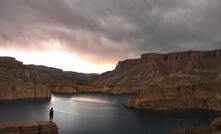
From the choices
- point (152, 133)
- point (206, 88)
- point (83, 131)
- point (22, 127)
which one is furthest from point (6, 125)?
point (206, 88)

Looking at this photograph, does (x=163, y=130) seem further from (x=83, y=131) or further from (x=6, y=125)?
(x=6, y=125)

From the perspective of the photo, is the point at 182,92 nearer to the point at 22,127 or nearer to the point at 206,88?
the point at 206,88

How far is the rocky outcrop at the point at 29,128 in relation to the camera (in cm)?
6238

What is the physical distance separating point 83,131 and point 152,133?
694 inches

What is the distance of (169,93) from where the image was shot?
186 metres

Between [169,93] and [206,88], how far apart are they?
19823 millimetres

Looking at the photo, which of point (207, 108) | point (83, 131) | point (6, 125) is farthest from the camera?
point (207, 108)

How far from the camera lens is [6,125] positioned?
63375mm

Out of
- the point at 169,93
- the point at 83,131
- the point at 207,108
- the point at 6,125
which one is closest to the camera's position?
the point at 6,125

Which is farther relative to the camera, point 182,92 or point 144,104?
point 182,92

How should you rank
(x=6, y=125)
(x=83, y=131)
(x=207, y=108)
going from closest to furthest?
(x=6, y=125)
(x=83, y=131)
(x=207, y=108)

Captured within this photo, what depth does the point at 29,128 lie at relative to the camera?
6412cm

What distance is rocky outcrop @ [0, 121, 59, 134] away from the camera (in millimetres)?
62384

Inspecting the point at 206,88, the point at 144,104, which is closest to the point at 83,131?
the point at 144,104
